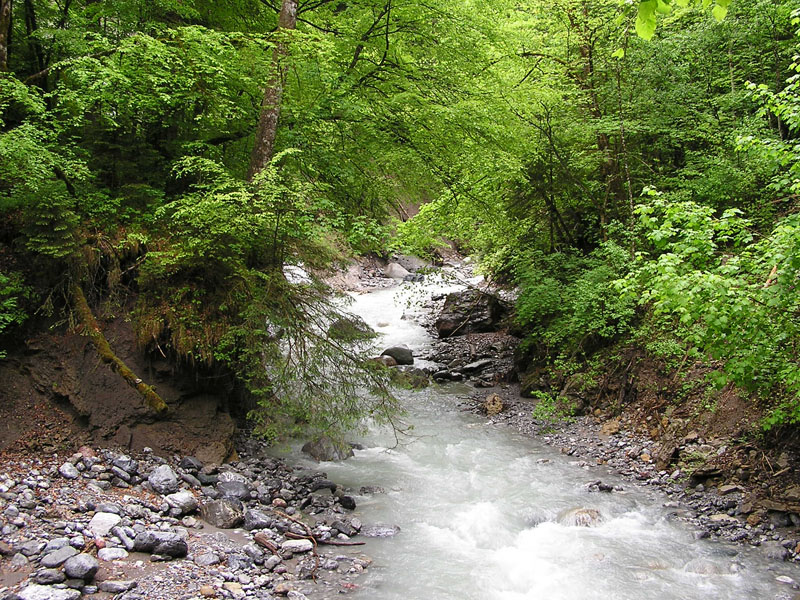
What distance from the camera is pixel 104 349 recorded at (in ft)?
23.9

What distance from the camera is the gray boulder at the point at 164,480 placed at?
6.34m

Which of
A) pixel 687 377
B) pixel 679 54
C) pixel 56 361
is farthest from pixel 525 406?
pixel 56 361

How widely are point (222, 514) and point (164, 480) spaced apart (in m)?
0.88

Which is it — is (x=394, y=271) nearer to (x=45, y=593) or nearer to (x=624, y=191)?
(x=624, y=191)

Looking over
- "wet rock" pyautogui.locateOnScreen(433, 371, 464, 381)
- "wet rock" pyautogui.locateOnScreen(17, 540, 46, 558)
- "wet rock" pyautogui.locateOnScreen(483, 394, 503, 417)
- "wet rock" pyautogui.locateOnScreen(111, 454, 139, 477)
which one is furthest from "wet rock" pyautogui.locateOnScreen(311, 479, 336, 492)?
"wet rock" pyautogui.locateOnScreen(433, 371, 464, 381)

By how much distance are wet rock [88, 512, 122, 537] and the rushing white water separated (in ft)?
8.31

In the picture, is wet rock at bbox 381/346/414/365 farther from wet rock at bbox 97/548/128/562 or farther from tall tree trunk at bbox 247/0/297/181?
wet rock at bbox 97/548/128/562

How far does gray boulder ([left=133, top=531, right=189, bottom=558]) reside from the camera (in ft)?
16.6

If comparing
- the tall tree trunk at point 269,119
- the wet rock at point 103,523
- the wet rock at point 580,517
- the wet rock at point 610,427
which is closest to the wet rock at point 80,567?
the wet rock at point 103,523

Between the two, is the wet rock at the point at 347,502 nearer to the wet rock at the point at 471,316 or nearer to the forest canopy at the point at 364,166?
the forest canopy at the point at 364,166

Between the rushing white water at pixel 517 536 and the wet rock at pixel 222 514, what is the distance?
61.1 inches

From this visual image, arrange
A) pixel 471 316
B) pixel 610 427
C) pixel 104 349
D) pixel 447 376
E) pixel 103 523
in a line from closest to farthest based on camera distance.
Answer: pixel 103 523
pixel 104 349
pixel 610 427
pixel 447 376
pixel 471 316

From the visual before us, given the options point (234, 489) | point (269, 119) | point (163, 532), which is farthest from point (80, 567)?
point (269, 119)

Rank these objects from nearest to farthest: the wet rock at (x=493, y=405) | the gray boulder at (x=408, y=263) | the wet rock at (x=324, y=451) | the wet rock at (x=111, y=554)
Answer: the wet rock at (x=111, y=554)
the wet rock at (x=324, y=451)
the wet rock at (x=493, y=405)
the gray boulder at (x=408, y=263)
